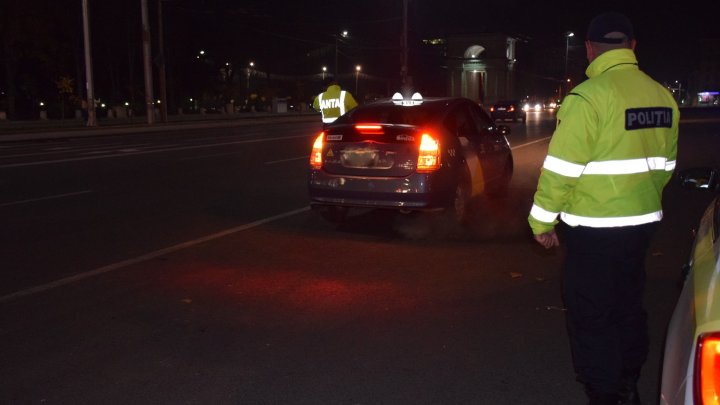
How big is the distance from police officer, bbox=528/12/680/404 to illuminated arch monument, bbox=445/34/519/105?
344ft

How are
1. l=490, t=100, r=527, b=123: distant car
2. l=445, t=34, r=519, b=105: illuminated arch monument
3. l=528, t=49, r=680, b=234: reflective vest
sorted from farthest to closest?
l=445, t=34, r=519, b=105: illuminated arch monument, l=490, t=100, r=527, b=123: distant car, l=528, t=49, r=680, b=234: reflective vest

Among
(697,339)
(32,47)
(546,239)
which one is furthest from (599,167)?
(32,47)

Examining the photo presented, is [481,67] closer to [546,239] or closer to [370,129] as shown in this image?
[370,129]

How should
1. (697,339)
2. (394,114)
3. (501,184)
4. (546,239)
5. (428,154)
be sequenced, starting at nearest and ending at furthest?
(697,339), (546,239), (428,154), (394,114), (501,184)

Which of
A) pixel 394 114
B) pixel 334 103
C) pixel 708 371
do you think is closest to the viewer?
pixel 708 371

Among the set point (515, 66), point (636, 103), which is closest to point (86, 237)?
point (636, 103)

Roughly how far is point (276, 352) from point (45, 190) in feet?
28.2

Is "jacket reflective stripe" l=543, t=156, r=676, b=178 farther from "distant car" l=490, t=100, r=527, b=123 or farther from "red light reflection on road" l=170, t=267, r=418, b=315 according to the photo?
"distant car" l=490, t=100, r=527, b=123

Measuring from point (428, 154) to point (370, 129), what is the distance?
73cm

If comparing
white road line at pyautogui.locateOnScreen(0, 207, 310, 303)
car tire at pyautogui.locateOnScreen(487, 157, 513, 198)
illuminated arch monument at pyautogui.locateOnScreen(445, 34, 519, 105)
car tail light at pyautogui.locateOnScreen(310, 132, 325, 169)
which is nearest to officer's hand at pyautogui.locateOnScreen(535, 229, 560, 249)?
white road line at pyautogui.locateOnScreen(0, 207, 310, 303)

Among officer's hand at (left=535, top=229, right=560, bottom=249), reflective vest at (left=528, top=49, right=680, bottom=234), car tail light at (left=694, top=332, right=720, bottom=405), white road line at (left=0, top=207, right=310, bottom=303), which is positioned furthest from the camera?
white road line at (left=0, top=207, right=310, bottom=303)

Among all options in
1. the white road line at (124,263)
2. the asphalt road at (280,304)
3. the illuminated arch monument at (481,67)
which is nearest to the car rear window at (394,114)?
the asphalt road at (280,304)

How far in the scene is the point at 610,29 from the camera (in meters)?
3.36

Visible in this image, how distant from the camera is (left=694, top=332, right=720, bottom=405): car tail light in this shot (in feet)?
6.57
